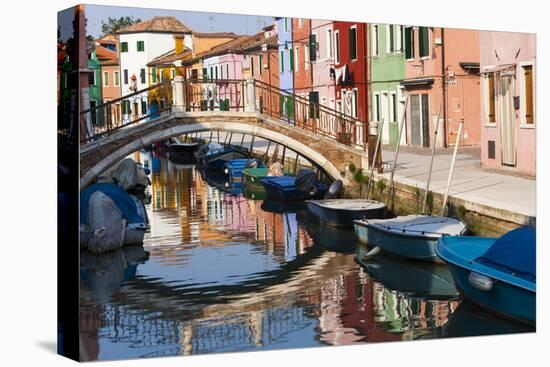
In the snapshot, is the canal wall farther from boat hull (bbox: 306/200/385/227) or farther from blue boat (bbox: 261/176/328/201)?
blue boat (bbox: 261/176/328/201)

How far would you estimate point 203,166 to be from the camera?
43.8 feet

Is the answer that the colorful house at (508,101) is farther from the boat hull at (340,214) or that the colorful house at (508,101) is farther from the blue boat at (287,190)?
the blue boat at (287,190)

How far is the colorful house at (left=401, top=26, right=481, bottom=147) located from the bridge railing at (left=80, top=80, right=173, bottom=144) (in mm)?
1920

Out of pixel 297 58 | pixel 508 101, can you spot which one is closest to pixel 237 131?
pixel 297 58

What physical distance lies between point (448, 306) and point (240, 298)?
1.73 m

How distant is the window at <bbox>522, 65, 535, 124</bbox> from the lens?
875 cm

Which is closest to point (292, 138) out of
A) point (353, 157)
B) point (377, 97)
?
point (353, 157)

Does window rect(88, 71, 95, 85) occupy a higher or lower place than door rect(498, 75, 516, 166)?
higher

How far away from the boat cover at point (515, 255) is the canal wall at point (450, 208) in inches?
21.0

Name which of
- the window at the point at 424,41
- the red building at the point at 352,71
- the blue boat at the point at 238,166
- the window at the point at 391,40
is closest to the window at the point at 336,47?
the red building at the point at 352,71

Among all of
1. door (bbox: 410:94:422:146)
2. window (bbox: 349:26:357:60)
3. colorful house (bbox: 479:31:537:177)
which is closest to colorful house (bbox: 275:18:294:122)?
window (bbox: 349:26:357:60)

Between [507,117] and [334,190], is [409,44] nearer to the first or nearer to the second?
[507,117]

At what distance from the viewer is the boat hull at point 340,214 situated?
975 cm

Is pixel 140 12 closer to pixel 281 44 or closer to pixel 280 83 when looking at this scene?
pixel 281 44
